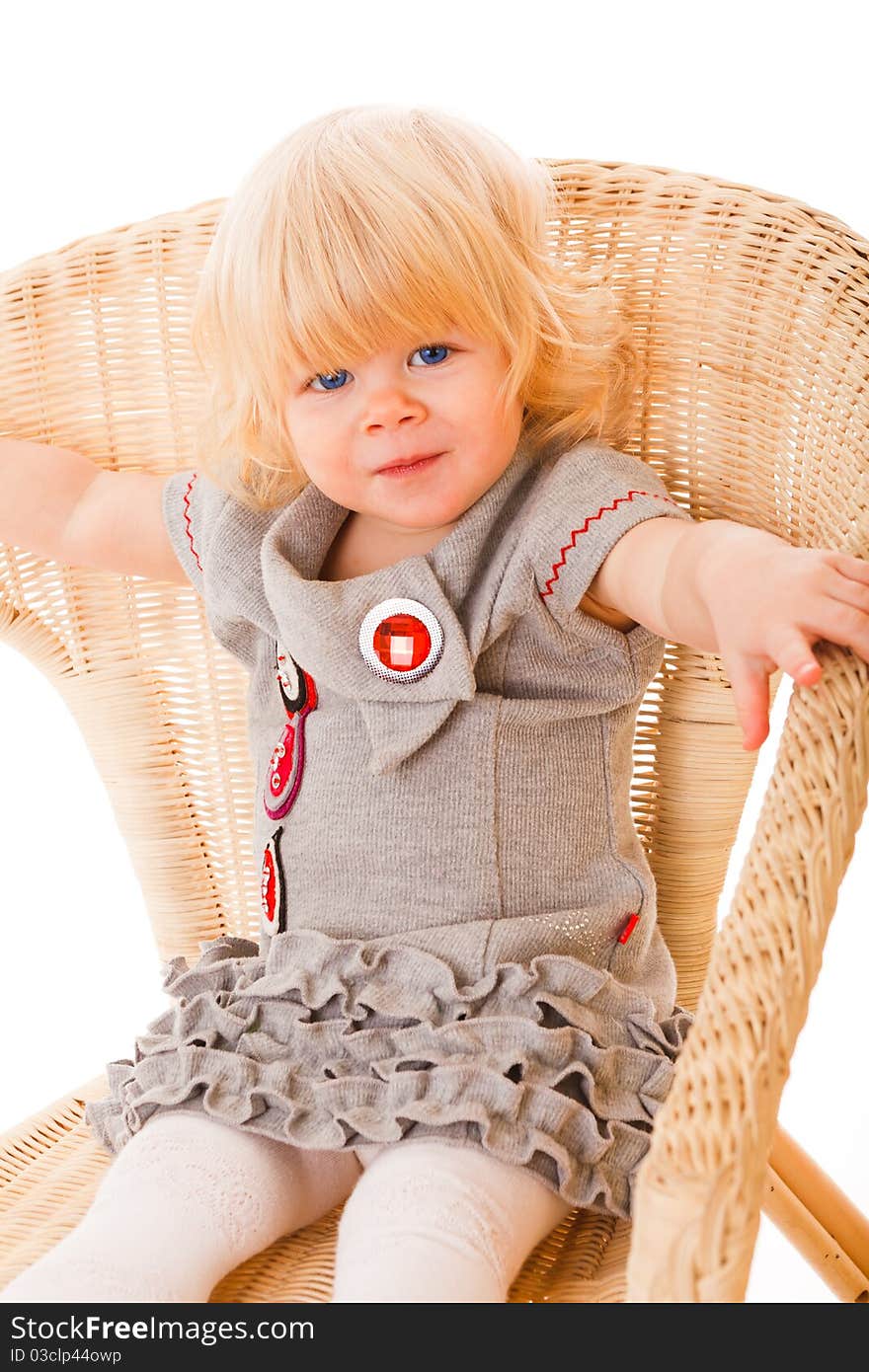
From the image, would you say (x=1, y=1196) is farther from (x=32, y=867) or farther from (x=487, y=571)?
(x=32, y=867)

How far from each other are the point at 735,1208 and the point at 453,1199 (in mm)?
214

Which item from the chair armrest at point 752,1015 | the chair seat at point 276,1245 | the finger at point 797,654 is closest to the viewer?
the chair armrest at point 752,1015

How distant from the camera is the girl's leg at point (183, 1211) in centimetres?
86

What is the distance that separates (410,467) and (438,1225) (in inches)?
17.9

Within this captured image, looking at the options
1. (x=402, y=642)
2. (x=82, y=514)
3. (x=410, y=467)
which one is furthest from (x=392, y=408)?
(x=82, y=514)

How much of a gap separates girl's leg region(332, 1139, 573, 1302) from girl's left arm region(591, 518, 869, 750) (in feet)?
0.91

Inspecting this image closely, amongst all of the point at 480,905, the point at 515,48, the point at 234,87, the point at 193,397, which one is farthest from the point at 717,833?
the point at 234,87

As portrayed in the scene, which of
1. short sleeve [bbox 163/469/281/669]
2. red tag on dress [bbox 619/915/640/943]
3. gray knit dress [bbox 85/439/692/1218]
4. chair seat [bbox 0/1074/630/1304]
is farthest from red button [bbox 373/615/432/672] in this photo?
chair seat [bbox 0/1074/630/1304]

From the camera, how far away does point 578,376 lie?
3.53 feet

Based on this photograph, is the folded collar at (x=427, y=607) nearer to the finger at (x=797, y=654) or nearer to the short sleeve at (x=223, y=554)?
the short sleeve at (x=223, y=554)

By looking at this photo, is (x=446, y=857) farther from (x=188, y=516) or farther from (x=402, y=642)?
(x=188, y=516)

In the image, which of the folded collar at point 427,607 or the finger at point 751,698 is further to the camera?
the folded collar at point 427,607

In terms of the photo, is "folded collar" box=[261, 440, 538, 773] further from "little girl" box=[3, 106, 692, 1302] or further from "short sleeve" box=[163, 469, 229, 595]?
"short sleeve" box=[163, 469, 229, 595]

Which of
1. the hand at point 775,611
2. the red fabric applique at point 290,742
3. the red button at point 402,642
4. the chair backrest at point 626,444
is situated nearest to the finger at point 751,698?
the hand at point 775,611
